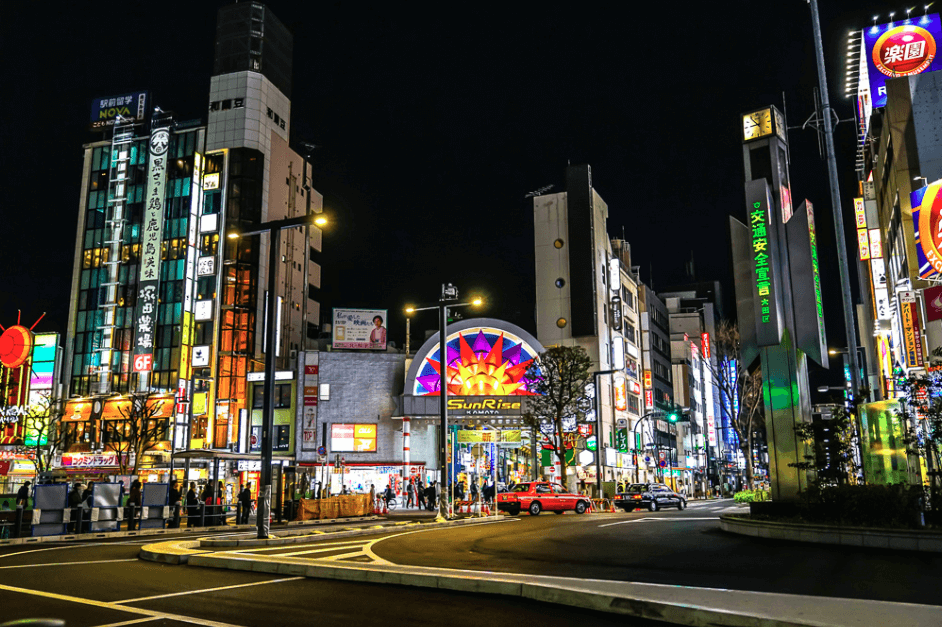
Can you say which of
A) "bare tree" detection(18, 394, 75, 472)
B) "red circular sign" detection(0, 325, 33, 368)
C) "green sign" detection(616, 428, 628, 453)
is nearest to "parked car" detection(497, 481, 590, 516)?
"green sign" detection(616, 428, 628, 453)

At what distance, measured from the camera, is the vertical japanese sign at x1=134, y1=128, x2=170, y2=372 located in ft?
228

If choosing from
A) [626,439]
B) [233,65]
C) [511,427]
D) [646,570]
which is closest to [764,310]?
[646,570]

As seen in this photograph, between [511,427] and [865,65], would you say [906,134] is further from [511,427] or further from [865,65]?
[511,427]

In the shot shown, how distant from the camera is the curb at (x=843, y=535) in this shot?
15617 millimetres

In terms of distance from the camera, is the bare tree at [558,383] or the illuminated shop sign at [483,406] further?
the illuminated shop sign at [483,406]

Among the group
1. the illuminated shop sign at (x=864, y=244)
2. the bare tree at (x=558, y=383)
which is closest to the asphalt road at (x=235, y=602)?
the bare tree at (x=558, y=383)

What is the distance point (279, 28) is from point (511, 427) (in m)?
49.7

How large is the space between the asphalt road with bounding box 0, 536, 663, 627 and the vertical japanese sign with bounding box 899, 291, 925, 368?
3765 centimetres

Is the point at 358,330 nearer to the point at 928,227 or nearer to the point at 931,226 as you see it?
the point at 928,227

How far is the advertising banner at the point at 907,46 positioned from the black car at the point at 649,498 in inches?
1097

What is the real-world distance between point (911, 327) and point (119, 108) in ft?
245

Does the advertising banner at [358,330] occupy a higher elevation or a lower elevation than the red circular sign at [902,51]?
lower

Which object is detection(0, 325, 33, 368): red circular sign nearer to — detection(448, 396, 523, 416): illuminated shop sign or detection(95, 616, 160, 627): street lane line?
detection(448, 396, 523, 416): illuminated shop sign

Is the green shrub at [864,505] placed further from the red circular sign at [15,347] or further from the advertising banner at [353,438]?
the red circular sign at [15,347]
